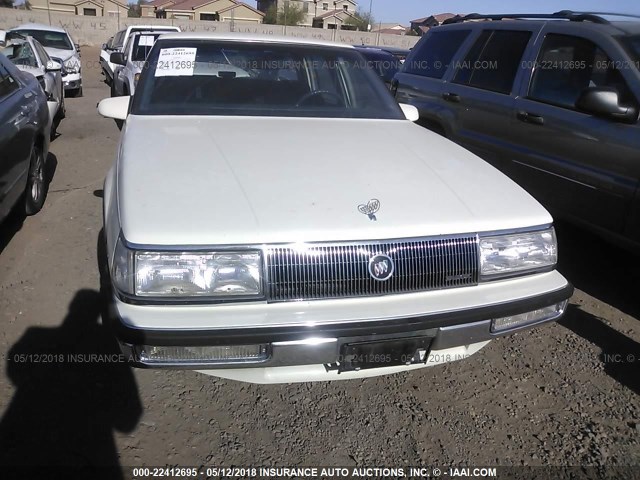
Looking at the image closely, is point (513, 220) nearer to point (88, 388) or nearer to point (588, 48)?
point (88, 388)

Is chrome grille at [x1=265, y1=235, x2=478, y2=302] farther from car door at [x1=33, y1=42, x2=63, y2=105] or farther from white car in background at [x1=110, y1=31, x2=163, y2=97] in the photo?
white car in background at [x1=110, y1=31, x2=163, y2=97]

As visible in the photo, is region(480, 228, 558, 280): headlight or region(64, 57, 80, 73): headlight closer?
region(480, 228, 558, 280): headlight

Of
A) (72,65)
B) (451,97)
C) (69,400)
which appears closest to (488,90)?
(451,97)

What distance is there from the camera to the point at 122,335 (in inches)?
80.4

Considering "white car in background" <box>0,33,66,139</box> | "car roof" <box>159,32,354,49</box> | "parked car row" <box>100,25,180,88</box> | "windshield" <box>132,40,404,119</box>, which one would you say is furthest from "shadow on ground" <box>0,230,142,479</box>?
"parked car row" <box>100,25,180,88</box>

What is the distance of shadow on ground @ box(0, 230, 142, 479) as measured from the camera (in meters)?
2.28

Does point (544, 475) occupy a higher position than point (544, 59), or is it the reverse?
point (544, 59)

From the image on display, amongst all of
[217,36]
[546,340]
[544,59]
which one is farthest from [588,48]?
[217,36]

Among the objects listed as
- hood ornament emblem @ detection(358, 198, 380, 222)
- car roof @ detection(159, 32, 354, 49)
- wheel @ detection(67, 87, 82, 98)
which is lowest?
wheel @ detection(67, 87, 82, 98)

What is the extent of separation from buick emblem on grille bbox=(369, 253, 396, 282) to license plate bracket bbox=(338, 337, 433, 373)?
262 millimetres

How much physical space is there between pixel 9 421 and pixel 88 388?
0.36 meters

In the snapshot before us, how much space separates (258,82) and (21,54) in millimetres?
7325

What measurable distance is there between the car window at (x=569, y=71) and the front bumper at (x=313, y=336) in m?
2.32

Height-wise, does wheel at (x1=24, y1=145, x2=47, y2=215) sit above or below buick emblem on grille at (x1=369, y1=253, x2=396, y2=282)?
below
